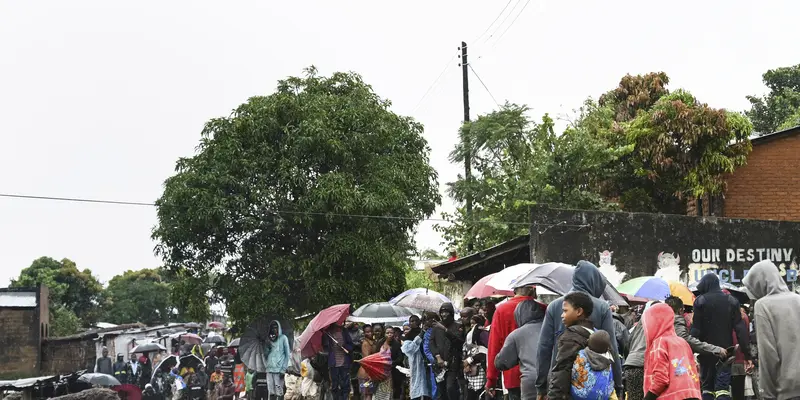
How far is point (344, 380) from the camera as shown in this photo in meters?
20.7

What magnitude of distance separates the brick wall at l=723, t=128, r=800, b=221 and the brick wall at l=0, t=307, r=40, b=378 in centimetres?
3064

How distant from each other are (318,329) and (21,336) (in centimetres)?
3036

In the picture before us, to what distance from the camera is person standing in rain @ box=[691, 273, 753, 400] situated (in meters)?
12.1

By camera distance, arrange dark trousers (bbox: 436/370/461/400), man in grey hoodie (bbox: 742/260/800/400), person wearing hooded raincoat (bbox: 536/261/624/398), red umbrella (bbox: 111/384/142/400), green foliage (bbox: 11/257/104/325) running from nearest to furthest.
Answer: man in grey hoodie (bbox: 742/260/800/400)
person wearing hooded raincoat (bbox: 536/261/624/398)
dark trousers (bbox: 436/370/461/400)
red umbrella (bbox: 111/384/142/400)
green foliage (bbox: 11/257/104/325)

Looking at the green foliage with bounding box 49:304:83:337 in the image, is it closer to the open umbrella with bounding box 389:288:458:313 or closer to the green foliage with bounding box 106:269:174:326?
the green foliage with bounding box 106:269:174:326

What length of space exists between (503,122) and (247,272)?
9918 millimetres

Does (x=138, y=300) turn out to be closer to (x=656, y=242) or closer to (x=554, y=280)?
(x=656, y=242)

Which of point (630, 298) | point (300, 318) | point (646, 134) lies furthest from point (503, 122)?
point (630, 298)

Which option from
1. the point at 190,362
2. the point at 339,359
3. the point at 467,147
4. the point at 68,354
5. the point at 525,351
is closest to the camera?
the point at 525,351

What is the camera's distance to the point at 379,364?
18969mm

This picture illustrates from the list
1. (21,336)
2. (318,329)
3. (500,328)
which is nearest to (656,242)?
(318,329)

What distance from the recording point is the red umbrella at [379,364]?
62.1 ft

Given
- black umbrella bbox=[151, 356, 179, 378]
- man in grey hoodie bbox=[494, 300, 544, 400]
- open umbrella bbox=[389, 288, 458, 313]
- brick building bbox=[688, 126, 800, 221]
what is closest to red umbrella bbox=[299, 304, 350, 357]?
open umbrella bbox=[389, 288, 458, 313]

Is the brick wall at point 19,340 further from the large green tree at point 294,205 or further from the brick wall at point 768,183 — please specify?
the brick wall at point 768,183
